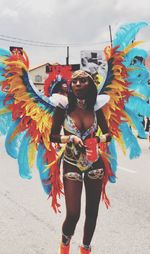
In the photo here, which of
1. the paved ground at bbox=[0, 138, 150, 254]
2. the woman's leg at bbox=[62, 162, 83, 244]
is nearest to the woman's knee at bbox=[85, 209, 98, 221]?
the woman's leg at bbox=[62, 162, 83, 244]

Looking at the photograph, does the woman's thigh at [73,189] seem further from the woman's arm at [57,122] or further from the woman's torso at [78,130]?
the woman's arm at [57,122]

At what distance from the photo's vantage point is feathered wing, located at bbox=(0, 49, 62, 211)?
394cm

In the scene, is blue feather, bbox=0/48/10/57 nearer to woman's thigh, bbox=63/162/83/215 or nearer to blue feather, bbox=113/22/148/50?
blue feather, bbox=113/22/148/50

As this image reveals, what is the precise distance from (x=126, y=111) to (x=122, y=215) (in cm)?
186

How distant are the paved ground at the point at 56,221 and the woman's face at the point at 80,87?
1.58 metres

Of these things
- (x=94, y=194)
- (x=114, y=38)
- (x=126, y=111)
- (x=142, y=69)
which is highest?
(x=114, y=38)

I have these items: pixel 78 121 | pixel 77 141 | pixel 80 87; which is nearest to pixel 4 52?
pixel 80 87

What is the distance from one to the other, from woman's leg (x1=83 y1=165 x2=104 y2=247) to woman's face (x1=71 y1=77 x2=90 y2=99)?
0.67 meters

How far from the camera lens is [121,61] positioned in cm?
409

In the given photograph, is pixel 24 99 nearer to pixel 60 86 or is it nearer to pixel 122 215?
pixel 60 86

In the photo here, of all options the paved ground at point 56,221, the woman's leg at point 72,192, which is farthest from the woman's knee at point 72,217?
the paved ground at point 56,221

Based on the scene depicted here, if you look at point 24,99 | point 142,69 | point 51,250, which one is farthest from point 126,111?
point 51,250

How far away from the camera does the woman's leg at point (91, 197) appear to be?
388 centimetres

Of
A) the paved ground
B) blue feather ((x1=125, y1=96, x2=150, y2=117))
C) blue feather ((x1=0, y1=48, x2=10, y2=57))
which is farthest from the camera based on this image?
the paved ground
